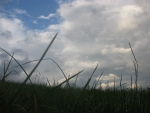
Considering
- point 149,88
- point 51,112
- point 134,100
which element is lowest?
point 51,112

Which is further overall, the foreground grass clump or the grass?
the foreground grass clump

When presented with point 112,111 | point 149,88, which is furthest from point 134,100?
point 149,88

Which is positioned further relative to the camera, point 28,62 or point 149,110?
point 149,110

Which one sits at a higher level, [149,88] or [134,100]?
[149,88]

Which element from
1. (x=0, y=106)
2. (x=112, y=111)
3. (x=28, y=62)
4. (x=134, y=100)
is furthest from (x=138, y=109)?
(x=0, y=106)

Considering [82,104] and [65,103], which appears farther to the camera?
[65,103]

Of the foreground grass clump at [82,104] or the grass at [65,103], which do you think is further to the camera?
the foreground grass clump at [82,104]

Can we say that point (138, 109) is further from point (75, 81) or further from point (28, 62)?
point (75, 81)

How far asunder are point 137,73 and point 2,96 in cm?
156

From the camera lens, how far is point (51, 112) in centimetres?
219

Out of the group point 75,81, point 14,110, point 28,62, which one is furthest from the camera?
point 75,81

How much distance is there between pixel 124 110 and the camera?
2191mm

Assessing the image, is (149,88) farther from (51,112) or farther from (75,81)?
(51,112)

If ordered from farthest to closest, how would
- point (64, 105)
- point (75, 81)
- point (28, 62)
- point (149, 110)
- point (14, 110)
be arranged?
point (75, 81)
point (64, 105)
point (149, 110)
point (14, 110)
point (28, 62)
